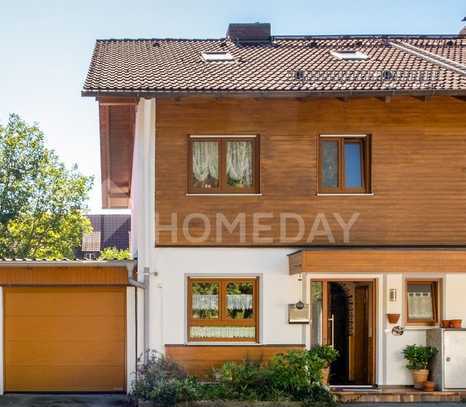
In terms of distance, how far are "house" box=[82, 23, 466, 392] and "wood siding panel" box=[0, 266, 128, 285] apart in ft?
3.07

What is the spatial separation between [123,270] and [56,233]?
53.7ft

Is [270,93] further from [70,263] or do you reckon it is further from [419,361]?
[419,361]

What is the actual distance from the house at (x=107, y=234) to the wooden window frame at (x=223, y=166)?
3526 cm

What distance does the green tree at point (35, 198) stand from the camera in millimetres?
29369

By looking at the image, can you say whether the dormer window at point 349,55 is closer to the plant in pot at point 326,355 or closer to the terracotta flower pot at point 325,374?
the plant in pot at point 326,355

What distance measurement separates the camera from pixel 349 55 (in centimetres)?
1698

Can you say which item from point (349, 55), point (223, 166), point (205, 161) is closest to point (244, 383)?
point (223, 166)

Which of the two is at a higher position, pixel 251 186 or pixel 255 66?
pixel 255 66

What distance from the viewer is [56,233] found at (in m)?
30.5

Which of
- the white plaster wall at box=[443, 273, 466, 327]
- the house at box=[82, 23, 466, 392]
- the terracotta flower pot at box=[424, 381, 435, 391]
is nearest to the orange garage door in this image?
the house at box=[82, 23, 466, 392]

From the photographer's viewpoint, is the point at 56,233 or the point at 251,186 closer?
the point at 251,186

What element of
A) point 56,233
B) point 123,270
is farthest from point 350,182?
point 56,233

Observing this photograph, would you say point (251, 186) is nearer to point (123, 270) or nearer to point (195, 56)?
point (123, 270)

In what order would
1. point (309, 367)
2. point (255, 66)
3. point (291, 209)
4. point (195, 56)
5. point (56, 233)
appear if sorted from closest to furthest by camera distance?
point (309, 367), point (291, 209), point (255, 66), point (195, 56), point (56, 233)
